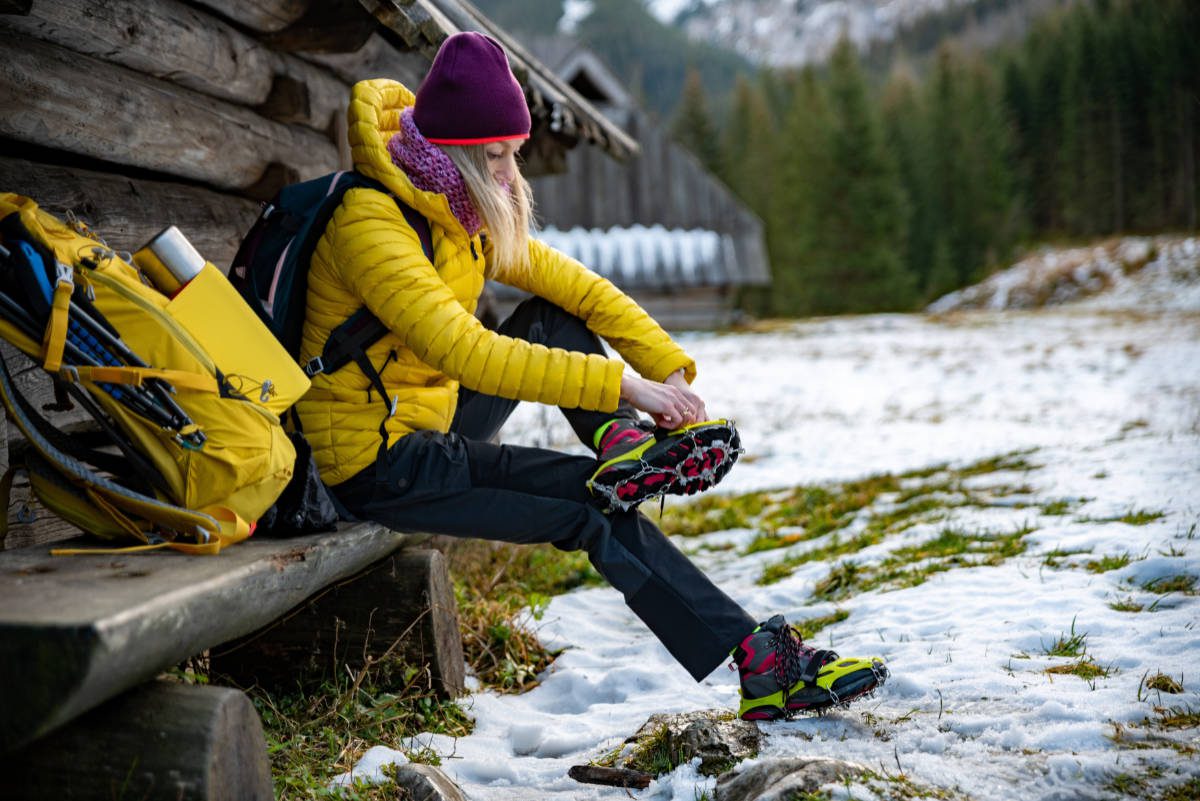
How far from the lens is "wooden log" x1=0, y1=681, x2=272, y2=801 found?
1934 mm

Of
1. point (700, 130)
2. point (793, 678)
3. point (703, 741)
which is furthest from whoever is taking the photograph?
point (700, 130)

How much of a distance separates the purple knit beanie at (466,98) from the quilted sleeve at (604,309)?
2.09ft

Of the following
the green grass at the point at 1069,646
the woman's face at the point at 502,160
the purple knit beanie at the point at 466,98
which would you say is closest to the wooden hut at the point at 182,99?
the purple knit beanie at the point at 466,98

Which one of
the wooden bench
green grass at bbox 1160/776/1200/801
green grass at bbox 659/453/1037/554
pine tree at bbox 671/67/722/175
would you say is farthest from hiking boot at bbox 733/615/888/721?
pine tree at bbox 671/67/722/175

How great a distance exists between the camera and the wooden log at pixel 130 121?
10.2 feet

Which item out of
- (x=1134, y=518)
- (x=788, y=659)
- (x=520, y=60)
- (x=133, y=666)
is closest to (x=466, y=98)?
(x=133, y=666)

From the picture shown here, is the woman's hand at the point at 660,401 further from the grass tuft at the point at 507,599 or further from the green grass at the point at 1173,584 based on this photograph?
the green grass at the point at 1173,584

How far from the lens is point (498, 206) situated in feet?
9.95

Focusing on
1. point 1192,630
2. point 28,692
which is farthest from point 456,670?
point 1192,630

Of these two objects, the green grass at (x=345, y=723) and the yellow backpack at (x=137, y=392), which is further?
the green grass at (x=345, y=723)

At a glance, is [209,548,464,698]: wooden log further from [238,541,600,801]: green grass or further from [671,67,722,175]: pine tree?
[671,67,722,175]: pine tree

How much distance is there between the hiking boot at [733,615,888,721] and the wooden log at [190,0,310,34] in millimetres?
3338

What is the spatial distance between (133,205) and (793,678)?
302cm

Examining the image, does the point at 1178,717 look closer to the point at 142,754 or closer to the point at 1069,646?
the point at 1069,646
